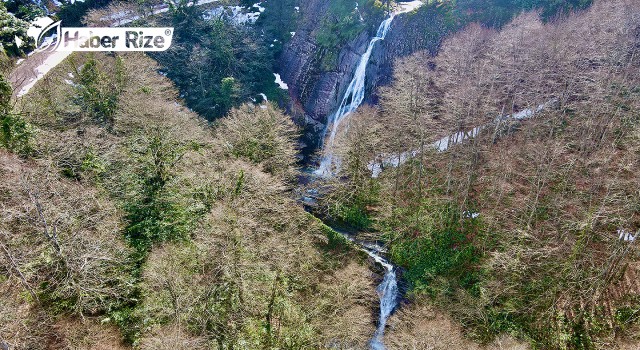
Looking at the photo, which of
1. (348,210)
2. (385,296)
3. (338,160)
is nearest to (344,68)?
Answer: (338,160)

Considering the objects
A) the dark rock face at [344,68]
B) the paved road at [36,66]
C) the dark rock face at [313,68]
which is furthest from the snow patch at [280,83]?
the paved road at [36,66]

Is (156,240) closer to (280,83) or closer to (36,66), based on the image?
(36,66)

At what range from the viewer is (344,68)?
44.1m

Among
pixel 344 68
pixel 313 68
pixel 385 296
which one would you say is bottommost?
pixel 385 296

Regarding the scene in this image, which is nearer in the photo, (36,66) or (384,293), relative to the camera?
(384,293)

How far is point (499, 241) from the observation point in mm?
26047

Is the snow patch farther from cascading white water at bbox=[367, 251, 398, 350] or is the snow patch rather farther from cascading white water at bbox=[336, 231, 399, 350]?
cascading white water at bbox=[367, 251, 398, 350]

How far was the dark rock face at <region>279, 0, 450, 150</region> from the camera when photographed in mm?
42500

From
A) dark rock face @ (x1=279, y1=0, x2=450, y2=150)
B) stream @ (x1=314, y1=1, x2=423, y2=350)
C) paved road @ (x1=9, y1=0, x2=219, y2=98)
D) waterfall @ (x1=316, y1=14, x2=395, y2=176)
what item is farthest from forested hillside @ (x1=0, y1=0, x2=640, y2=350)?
waterfall @ (x1=316, y1=14, x2=395, y2=176)

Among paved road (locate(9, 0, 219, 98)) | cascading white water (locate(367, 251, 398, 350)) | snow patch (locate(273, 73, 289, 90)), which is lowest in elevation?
cascading white water (locate(367, 251, 398, 350))

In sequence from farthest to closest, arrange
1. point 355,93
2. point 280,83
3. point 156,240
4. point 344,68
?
point 280,83 → point 344,68 → point 355,93 → point 156,240

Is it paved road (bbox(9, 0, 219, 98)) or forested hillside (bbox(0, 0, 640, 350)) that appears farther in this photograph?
paved road (bbox(9, 0, 219, 98))

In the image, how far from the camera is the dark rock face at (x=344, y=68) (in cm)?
4250

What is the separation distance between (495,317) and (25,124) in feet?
96.9
